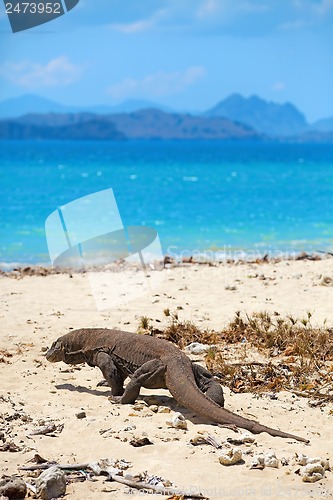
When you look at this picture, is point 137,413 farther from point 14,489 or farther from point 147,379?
point 14,489

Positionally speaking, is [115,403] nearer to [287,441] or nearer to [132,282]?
[287,441]

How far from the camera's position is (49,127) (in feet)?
612

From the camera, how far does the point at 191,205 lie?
36.9 m

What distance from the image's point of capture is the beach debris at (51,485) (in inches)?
192

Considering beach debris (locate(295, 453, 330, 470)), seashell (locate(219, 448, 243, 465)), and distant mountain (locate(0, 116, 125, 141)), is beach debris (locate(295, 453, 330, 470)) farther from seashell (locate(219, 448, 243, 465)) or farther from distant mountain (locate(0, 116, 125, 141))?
distant mountain (locate(0, 116, 125, 141))

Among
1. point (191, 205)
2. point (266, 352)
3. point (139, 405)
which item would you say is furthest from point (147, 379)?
point (191, 205)

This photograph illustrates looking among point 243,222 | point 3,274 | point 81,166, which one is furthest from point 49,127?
point 3,274

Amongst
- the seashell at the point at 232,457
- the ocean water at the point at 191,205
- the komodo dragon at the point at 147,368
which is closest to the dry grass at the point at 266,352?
the komodo dragon at the point at 147,368

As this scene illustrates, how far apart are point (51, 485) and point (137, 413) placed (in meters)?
1.70

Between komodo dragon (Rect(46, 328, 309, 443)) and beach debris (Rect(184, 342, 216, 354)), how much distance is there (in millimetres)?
Result: 1431

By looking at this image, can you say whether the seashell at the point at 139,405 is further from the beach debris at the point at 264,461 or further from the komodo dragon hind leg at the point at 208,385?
the beach debris at the point at 264,461

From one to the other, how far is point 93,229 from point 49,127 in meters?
165

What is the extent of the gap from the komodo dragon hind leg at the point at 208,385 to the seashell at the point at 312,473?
1385 millimetres

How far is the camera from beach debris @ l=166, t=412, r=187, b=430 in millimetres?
6065
